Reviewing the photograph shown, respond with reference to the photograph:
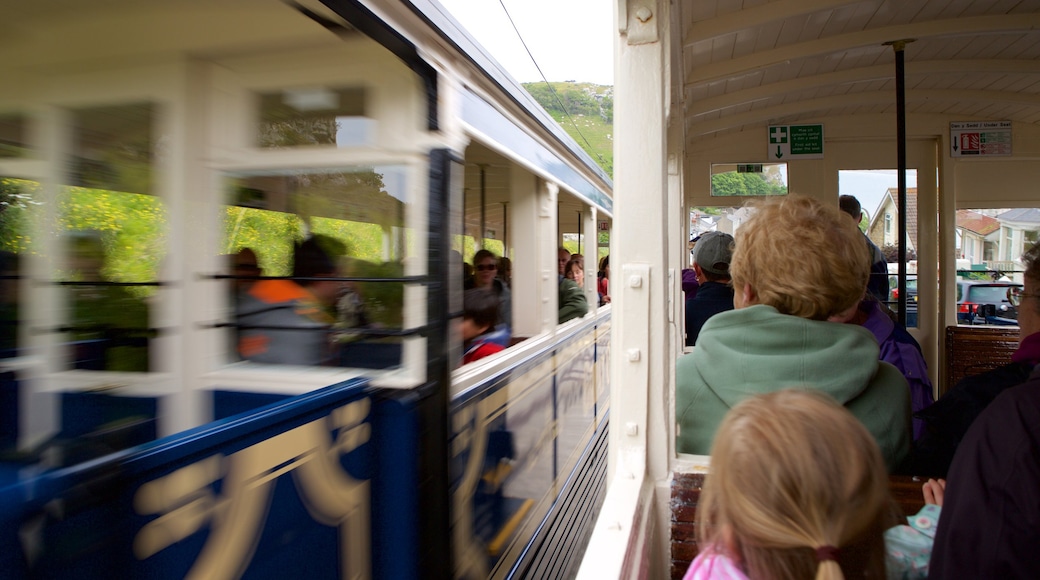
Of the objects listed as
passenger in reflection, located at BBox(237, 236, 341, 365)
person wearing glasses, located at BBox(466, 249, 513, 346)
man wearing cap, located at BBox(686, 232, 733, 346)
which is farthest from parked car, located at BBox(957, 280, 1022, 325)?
passenger in reflection, located at BBox(237, 236, 341, 365)

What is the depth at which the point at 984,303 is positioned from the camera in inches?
239

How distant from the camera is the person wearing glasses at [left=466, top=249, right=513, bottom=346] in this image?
11.6 ft

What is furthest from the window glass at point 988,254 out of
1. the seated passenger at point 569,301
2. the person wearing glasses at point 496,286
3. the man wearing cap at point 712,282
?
the person wearing glasses at point 496,286

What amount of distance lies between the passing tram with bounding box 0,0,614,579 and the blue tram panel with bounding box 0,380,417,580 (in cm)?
1

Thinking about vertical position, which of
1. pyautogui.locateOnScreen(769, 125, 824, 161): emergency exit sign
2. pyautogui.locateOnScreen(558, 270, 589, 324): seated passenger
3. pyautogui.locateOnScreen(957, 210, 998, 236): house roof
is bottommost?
pyautogui.locateOnScreen(558, 270, 589, 324): seated passenger

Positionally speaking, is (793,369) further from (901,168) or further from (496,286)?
(901,168)

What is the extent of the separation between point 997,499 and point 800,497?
0.89ft

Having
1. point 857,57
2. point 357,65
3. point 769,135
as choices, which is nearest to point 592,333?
point 769,135

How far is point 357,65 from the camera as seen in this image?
2.52 metres

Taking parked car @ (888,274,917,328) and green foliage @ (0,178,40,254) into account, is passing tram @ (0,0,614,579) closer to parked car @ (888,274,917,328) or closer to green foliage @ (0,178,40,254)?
green foliage @ (0,178,40,254)

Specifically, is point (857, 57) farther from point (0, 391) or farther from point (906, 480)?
point (0, 391)

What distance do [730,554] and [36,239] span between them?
2.97 metres

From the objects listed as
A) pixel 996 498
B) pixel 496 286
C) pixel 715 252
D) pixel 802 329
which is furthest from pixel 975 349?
pixel 996 498

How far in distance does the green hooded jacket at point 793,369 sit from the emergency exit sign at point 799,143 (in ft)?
16.0
